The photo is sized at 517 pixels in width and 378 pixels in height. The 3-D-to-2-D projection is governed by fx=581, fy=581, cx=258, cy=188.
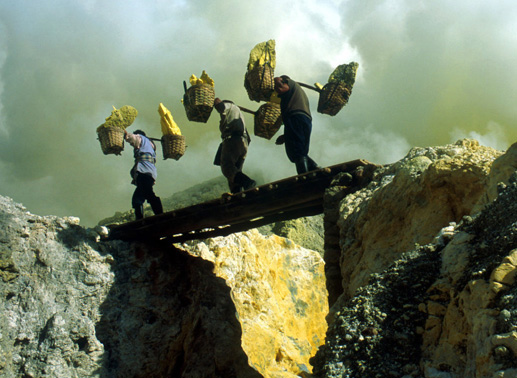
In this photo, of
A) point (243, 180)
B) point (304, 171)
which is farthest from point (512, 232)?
point (243, 180)

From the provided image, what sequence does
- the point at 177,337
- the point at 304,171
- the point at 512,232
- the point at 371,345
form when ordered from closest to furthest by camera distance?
the point at 512,232 < the point at 371,345 < the point at 304,171 < the point at 177,337

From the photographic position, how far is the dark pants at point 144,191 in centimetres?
790

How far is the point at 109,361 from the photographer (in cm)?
683

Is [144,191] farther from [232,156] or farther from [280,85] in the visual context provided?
[280,85]

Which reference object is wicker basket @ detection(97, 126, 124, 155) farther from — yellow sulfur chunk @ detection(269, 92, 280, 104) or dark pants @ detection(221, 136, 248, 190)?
yellow sulfur chunk @ detection(269, 92, 280, 104)

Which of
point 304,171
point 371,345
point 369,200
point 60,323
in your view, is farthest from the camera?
point 60,323

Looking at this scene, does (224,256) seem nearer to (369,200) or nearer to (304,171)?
(304,171)

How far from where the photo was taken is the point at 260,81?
678 cm

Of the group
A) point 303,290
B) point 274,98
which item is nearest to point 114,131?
point 274,98

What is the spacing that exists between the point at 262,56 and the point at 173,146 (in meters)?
1.91

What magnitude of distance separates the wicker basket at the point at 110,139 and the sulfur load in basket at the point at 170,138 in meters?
0.66

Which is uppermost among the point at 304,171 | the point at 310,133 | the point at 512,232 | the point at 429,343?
the point at 310,133

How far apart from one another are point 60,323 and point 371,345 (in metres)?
5.02

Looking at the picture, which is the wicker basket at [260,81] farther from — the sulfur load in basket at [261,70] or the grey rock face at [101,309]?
the grey rock face at [101,309]
